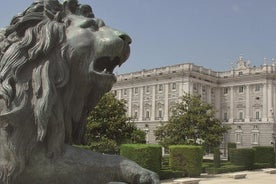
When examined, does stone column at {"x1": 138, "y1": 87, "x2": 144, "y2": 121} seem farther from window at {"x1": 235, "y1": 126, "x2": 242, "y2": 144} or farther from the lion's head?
the lion's head

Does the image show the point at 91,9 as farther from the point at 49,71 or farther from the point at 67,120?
the point at 67,120

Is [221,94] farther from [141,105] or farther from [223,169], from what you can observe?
[223,169]

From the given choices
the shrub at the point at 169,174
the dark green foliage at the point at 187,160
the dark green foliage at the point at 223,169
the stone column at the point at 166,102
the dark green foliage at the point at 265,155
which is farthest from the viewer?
the stone column at the point at 166,102

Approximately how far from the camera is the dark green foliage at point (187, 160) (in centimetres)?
1934

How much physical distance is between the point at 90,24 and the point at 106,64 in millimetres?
210

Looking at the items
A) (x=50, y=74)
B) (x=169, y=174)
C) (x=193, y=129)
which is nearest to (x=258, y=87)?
(x=193, y=129)

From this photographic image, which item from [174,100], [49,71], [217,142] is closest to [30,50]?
[49,71]

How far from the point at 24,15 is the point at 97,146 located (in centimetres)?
1798

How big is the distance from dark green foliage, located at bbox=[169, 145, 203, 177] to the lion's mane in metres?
17.9

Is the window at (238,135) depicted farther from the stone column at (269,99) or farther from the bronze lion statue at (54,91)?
the bronze lion statue at (54,91)

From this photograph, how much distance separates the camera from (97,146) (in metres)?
19.6

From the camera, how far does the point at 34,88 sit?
5.87ft

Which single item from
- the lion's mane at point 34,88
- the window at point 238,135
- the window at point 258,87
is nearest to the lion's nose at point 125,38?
the lion's mane at point 34,88

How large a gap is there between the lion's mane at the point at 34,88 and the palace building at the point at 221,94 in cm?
5587
